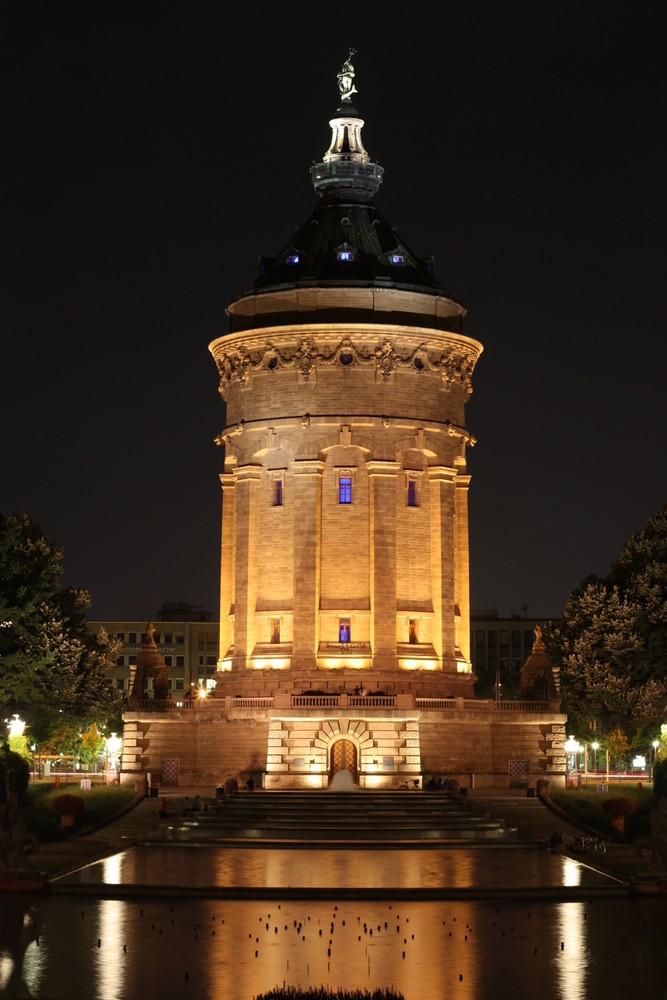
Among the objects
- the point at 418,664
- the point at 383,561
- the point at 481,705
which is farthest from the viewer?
the point at 418,664

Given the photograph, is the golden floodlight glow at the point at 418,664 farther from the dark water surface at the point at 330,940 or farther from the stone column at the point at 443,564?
the dark water surface at the point at 330,940

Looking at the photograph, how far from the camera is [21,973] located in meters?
35.5

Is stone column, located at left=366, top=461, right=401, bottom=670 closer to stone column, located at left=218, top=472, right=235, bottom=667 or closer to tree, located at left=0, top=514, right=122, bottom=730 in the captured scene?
stone column, located at left=218, top=472, right=235, bottom=667

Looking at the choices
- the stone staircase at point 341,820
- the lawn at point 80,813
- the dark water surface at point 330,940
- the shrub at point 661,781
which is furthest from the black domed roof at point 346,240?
the dark water surface at point 330,940

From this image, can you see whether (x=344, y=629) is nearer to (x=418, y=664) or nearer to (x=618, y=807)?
(x=418, y=664)

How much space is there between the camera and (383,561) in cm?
8906

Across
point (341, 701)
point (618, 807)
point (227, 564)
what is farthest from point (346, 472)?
point (618, 807)

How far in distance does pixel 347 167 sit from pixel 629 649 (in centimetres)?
3133

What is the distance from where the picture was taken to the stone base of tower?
3078 inches

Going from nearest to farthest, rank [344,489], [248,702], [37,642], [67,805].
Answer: [67,805], [248,702], [37,642], [344,489]

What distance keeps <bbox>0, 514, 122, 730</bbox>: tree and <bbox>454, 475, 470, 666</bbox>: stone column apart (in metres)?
19.4

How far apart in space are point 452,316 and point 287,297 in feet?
29.4

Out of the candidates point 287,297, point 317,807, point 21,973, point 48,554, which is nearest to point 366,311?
point 287,297

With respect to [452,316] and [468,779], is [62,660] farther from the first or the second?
[452,316]
